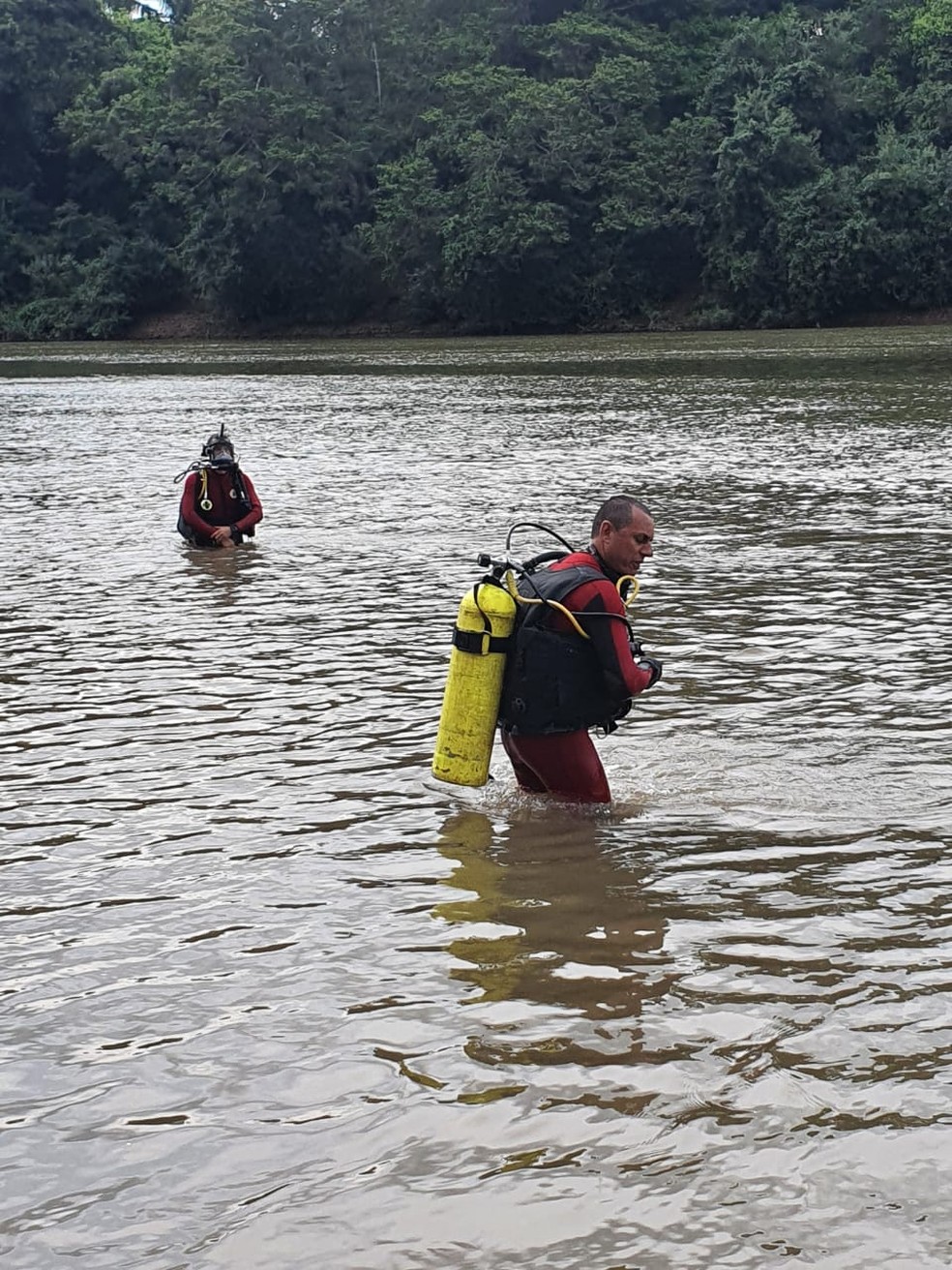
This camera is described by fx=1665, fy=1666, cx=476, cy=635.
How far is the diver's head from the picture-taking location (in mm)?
14109

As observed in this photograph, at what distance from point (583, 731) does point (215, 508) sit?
329 inches

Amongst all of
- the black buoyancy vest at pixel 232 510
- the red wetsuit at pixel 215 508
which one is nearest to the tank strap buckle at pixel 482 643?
the red wetsuit at pixel 215 508

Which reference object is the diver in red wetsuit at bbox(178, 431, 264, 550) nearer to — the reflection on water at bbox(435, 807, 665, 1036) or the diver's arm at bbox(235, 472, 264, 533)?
the diver's arm at bbox(235, 472, 264, 533)

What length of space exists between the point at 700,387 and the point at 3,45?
5877 cm

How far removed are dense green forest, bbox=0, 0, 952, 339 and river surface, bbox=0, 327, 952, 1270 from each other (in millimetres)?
52375

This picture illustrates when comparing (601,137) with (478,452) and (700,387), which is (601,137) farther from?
(478,452)

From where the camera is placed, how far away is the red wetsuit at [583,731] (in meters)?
6.43

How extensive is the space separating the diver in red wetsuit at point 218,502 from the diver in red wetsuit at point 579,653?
26.0 feet

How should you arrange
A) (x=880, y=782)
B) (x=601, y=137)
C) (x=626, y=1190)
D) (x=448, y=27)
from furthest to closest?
(x=448, y=27) → (x=601, y=137) → (x=880, y=782) → (x=626, y=1190)

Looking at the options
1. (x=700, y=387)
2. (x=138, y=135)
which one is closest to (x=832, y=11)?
(x=138, y=135)

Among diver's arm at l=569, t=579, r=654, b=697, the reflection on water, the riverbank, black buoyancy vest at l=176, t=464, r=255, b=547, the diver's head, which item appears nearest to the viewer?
the reflection on water

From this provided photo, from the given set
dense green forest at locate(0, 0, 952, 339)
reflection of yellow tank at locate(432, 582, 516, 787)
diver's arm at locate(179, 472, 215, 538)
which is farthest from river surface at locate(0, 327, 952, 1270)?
dense green forest at locate(0, 0, 952, 339)

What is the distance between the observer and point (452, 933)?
5566 mm

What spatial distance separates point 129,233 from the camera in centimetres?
8212
